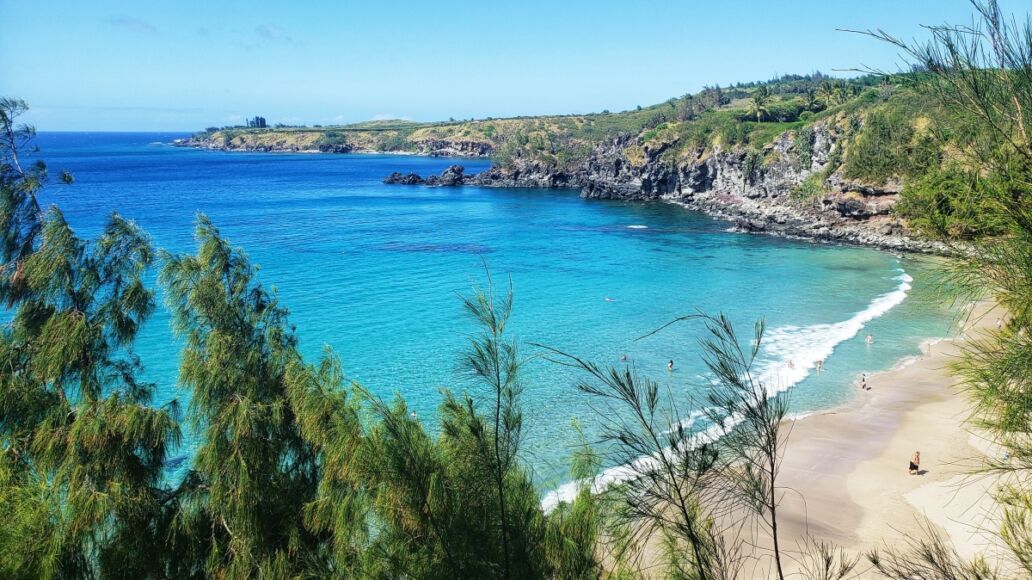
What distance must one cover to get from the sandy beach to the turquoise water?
166cm

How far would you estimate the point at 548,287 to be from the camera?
3909 cm

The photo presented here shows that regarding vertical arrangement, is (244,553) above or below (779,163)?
below

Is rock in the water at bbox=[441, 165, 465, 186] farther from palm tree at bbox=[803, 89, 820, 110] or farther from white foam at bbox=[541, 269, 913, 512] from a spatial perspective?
white foam at bbox=[541, 269, 913, 512]

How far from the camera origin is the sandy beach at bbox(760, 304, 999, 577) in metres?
15.3

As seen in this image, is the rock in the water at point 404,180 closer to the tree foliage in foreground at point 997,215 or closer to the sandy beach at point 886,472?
the sandy beach at point 886,472

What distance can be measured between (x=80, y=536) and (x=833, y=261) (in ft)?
154

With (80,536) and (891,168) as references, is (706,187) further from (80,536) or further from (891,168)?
(80,536)

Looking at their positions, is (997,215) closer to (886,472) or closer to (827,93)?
(886,472)

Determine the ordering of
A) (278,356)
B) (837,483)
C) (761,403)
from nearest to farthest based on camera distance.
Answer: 1. (761,403)
2. (278,356)
3. (837,483)

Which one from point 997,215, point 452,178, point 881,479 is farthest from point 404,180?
point 997,215

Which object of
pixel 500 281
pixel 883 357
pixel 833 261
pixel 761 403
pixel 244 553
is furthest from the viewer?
pixel 833 261

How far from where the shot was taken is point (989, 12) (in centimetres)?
439

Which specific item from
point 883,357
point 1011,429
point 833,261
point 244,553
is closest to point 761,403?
point 1011,429

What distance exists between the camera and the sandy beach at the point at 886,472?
50.1 feet
